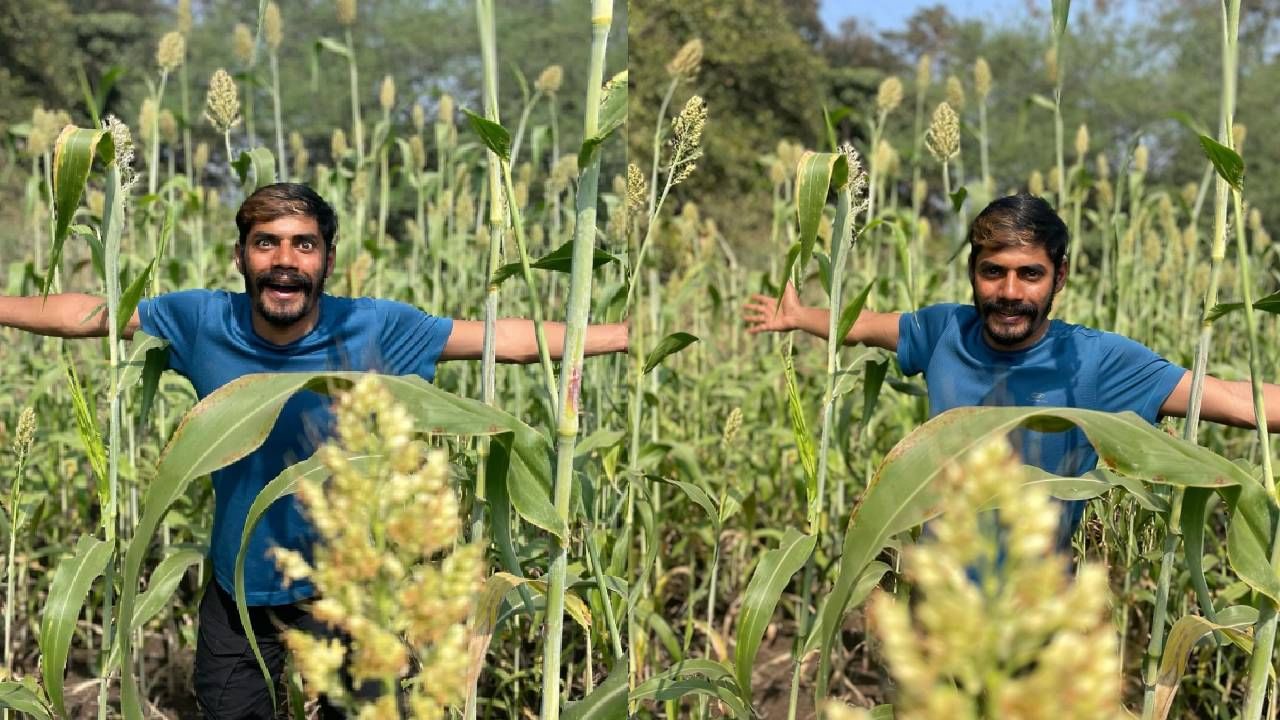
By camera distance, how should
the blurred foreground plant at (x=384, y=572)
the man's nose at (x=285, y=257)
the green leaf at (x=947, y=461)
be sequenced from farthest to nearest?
the man's nose at (x=285, y=257) → the green leaf at (x=947, y=461) → the blurred foreground plant at (x=384, y=572)

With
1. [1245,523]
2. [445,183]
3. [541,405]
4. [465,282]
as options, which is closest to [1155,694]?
[1245,523]

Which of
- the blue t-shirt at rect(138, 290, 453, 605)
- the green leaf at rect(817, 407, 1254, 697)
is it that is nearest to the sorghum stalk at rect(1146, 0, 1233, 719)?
the green leaf at rect(817, 407, 1254, 697)

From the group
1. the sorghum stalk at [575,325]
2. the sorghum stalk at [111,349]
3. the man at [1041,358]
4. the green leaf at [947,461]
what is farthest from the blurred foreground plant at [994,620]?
the sorghum stalk at [111,349]

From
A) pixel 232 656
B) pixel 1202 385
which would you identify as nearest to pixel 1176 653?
pixel 1202 385

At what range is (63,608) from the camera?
148 centimetres

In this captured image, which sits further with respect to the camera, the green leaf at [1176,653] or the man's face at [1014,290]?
the man's face at [1014,290]

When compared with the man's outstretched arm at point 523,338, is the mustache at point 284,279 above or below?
above

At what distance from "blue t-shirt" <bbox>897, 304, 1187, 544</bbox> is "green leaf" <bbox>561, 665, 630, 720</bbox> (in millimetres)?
707

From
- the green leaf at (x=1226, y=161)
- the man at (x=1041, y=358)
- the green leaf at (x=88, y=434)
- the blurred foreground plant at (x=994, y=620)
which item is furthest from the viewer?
the man at (x=1041, y=358)

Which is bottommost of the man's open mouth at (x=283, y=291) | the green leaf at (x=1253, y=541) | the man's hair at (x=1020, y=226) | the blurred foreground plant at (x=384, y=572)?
the green leaf at (x=1253, y=541)

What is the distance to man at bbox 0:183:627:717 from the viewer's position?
5.80 ft

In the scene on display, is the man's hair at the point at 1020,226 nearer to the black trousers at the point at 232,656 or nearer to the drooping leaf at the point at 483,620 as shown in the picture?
the drooping leaf at the point at 483,620

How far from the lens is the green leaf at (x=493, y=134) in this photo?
3.59 ft

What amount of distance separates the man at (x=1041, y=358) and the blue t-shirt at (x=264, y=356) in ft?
2.12
